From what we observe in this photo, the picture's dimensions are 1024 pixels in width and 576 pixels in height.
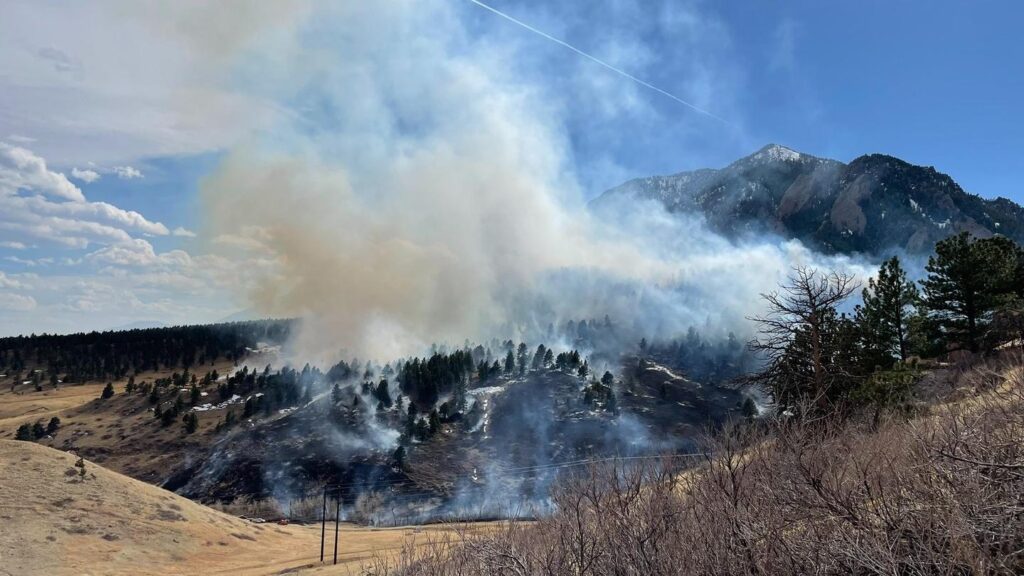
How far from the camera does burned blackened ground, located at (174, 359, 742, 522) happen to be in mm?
108188

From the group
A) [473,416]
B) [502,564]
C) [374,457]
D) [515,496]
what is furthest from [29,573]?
[473,416]

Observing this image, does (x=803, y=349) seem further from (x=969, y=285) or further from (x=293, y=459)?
(x=293, y=459)

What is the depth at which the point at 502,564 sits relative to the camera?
49.0ft

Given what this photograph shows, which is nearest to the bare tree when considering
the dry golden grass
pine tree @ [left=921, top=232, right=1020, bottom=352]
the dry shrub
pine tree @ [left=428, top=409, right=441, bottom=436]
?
the dry shrub

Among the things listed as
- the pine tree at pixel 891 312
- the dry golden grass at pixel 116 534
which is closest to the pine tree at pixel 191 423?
the dry golden grass at pixel 116 534

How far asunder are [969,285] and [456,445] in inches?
3816

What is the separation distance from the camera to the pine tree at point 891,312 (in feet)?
170

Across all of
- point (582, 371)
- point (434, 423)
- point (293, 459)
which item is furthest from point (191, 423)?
point (582, 371)

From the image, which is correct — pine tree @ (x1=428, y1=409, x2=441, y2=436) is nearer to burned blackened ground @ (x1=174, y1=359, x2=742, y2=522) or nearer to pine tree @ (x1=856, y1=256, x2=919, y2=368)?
burned blackened ground @ (x1=174, y1=359, x2=742, y2=522)

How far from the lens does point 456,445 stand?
124 meters

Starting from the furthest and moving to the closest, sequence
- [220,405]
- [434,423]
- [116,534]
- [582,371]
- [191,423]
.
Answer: [220,405] → [582,371] → [191,423] → [434,423] → [116,534]

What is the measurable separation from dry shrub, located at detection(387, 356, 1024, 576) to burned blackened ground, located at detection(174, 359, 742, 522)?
8317cm

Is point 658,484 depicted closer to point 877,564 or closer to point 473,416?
point 877,564

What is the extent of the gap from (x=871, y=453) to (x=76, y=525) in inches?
2633
